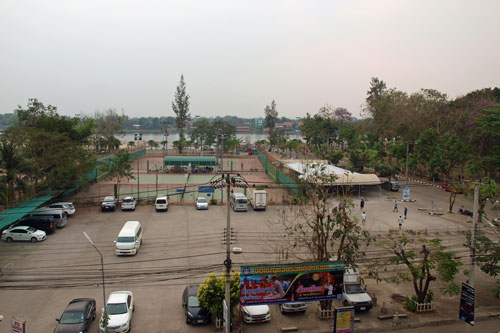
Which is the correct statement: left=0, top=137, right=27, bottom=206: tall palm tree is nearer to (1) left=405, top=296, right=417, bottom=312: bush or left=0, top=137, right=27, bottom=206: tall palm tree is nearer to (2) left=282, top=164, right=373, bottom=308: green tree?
(2) left=282, top=164, right=373, bottom=308: green tree

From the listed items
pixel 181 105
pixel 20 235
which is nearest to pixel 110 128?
pixel 181 105

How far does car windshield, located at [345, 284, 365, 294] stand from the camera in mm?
12164

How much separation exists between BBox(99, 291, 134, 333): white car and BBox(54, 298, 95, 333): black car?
487mm

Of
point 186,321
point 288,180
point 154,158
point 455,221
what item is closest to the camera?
point 186,321

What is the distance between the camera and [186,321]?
35.7 feet

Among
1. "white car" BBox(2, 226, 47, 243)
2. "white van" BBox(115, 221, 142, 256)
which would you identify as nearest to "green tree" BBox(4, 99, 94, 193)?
"white car" BBox(2, 226, 47, 243)

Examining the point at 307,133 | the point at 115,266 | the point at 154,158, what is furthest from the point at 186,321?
the point at 307,133

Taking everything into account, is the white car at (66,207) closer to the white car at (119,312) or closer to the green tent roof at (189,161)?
the white car at (119,312)

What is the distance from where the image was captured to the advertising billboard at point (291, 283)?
10141 millimetres

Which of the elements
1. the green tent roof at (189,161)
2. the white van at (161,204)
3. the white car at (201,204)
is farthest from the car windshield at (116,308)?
the green tent roof at (189,161)

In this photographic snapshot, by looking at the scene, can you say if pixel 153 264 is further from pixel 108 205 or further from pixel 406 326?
pixel 108 205

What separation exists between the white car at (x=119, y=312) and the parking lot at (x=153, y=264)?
39cm

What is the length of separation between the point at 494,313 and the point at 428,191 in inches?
813

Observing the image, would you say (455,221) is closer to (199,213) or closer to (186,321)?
(199,213)
